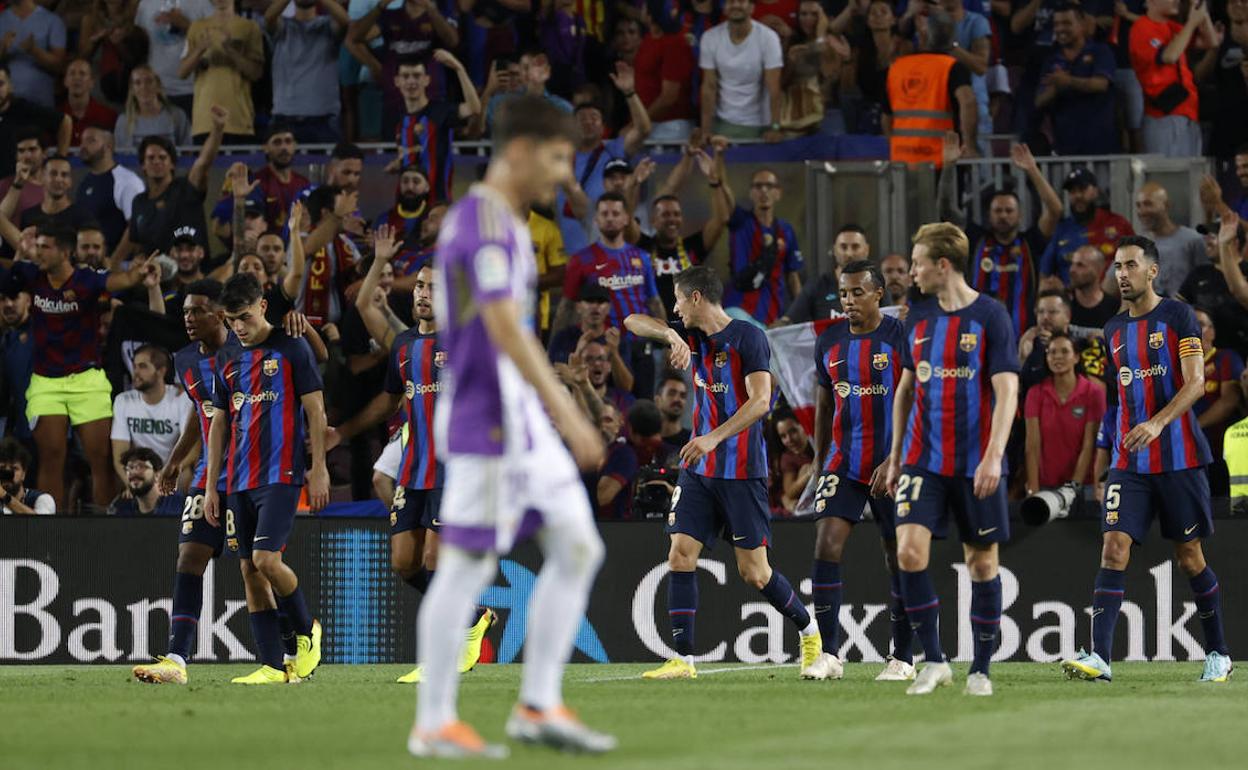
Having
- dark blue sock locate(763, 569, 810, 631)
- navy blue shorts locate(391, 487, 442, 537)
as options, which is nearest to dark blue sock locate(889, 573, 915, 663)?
dark blue sock locate(763, 569, 810, 631)

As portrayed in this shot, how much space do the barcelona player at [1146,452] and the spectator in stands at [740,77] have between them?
7811 mm

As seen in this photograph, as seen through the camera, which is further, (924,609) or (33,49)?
(33,49)

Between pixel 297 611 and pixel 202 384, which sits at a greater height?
pixel 202 384

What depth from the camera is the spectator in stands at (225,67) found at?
19.1 m

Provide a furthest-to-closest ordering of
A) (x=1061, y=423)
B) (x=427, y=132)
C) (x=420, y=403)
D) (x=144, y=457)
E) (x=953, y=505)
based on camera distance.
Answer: (x=427, y=132)
(x=144, y=457)
(x=1061, y=423)
(x=420, y=403)
(x=953, y=505)

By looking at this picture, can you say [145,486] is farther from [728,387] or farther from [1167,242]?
[1167,242]

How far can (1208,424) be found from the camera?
15117mm

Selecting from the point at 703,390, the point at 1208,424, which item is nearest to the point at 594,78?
the point at 1208,424

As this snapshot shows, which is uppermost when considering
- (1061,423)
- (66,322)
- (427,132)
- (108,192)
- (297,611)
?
(427,132)

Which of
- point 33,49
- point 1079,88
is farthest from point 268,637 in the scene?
point 33,49

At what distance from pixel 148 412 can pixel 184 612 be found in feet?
16.0

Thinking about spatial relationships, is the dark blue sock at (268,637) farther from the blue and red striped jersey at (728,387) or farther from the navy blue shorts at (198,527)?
the blue and red striped jersey at (728,387)

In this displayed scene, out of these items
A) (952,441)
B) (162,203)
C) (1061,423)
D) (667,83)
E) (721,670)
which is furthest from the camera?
(667,83)

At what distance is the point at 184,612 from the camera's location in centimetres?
1130
